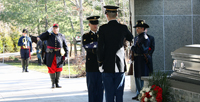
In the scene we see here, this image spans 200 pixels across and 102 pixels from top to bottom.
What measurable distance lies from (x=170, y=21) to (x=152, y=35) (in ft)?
2.05

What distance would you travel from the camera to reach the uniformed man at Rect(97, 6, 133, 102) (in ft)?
16.7

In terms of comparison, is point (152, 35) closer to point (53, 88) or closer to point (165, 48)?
point (165, 48)

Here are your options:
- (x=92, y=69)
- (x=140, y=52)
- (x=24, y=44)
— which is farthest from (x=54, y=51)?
(x=24, y=44)

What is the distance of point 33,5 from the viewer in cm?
2266

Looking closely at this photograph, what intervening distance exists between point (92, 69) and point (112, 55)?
1.04m

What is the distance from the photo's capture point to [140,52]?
23.2ft

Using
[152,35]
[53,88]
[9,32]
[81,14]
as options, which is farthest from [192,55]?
[9,32]

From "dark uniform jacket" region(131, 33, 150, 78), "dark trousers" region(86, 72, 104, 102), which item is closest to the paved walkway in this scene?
"dark uniform jacket" region(131, 33, 150, 78)

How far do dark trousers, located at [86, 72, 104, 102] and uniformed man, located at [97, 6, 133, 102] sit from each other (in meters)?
0.92

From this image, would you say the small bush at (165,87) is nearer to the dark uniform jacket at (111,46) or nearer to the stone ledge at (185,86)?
the stone ledge at (185,86)

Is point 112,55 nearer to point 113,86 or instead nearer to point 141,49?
point 113,86

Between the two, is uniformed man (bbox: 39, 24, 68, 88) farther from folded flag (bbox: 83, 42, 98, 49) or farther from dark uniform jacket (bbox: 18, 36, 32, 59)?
dark uniform jacket (bbox: 18, 36, 32, 59)

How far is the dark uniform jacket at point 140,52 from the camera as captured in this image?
6.98m

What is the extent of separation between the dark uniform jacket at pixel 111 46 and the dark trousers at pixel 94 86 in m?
0.94
